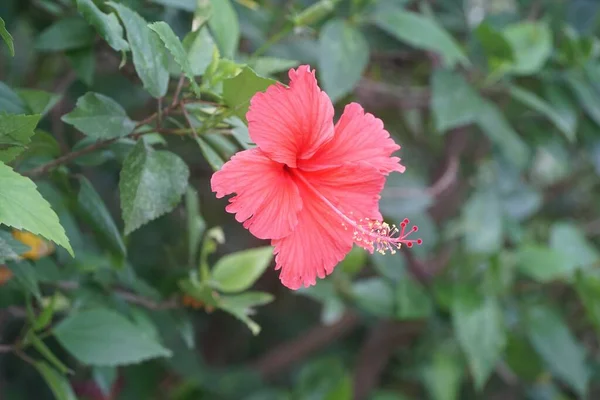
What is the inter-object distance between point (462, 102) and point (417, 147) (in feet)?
1.72

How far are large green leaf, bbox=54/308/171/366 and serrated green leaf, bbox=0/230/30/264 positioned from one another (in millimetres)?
177

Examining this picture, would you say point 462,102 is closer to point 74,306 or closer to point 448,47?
point 448,47


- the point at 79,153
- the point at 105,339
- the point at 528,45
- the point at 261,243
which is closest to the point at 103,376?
the point at 105,339

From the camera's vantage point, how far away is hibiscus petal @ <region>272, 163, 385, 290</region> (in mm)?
652

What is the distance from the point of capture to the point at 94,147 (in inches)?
30.2

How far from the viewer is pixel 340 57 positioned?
1109mm

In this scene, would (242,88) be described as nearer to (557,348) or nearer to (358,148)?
(358,148)

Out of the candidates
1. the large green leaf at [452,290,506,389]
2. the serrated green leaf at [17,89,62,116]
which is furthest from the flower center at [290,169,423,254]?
the large green leaf at [452,290,506,389]

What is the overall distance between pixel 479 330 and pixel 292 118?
2.52ft

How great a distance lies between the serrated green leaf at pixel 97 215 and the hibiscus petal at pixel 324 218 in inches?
8.9

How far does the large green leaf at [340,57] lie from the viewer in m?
1.08

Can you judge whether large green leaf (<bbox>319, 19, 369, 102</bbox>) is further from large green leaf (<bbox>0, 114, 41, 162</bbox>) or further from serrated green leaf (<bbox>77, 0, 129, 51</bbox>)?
large green leaf (<bbox>0, 114, 41, 162</bbox>)

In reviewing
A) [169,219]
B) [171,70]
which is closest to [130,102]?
[169,219]

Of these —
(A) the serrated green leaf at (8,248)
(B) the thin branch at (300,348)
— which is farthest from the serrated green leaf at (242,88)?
(B) the thin branch at (300,348)
